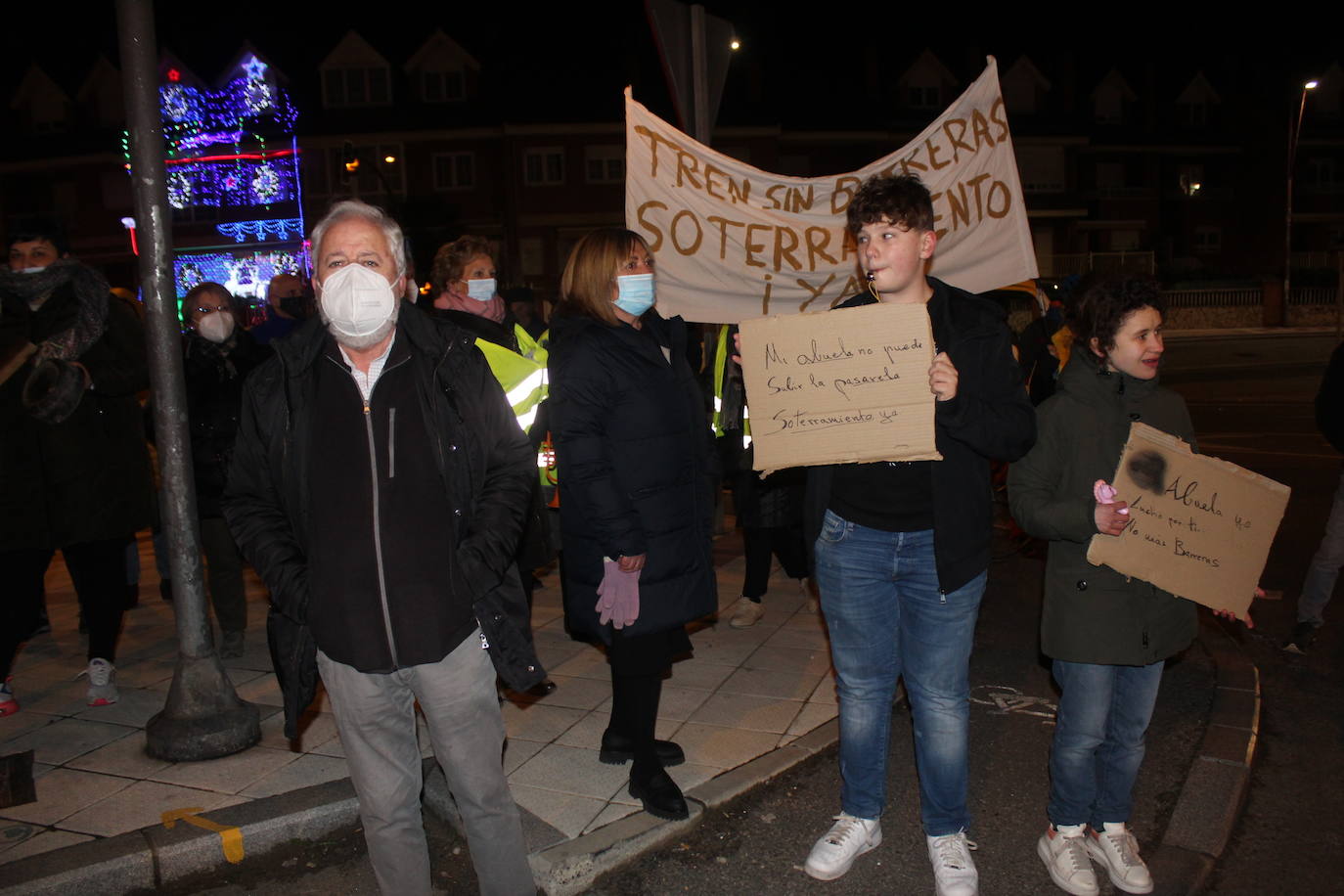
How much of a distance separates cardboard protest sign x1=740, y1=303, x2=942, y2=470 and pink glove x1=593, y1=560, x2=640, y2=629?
24.7 inches

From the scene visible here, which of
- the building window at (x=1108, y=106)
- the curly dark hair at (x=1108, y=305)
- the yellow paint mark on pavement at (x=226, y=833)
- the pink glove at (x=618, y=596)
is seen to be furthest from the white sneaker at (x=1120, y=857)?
the building window at (x=1108, y=106)

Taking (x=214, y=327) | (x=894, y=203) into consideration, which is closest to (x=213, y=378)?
(x=214, y=327)

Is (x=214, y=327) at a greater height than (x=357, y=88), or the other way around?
(x=357, y=88)

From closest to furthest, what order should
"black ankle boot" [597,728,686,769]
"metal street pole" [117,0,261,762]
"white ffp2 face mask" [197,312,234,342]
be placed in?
"metal street pole" [117,0,261,762], "black ankle boot" [597,728,686,769], "white ffp2 face mask" [197,312,234,342]

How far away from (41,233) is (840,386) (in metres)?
3.80

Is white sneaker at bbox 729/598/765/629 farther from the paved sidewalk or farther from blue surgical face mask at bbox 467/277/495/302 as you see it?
blue surgical face mask at bbox 467/277/495/302

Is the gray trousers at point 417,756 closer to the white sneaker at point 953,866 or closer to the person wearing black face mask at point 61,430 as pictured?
the white sneaker at point 953,866

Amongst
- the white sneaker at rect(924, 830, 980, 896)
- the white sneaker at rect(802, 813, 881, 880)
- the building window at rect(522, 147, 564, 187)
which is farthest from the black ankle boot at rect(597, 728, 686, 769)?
the building window at rect(522, 147, 564, 187)

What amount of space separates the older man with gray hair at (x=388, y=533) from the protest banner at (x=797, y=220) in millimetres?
2557

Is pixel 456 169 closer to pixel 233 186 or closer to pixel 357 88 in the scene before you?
pixel 357 88

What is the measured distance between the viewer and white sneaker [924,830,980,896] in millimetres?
3281

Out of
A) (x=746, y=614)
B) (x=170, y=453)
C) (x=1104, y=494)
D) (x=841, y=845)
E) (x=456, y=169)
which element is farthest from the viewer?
(x=456, y=169)

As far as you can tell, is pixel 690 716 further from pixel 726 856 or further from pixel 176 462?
pixel 176 462

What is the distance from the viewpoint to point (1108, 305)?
3.24m
